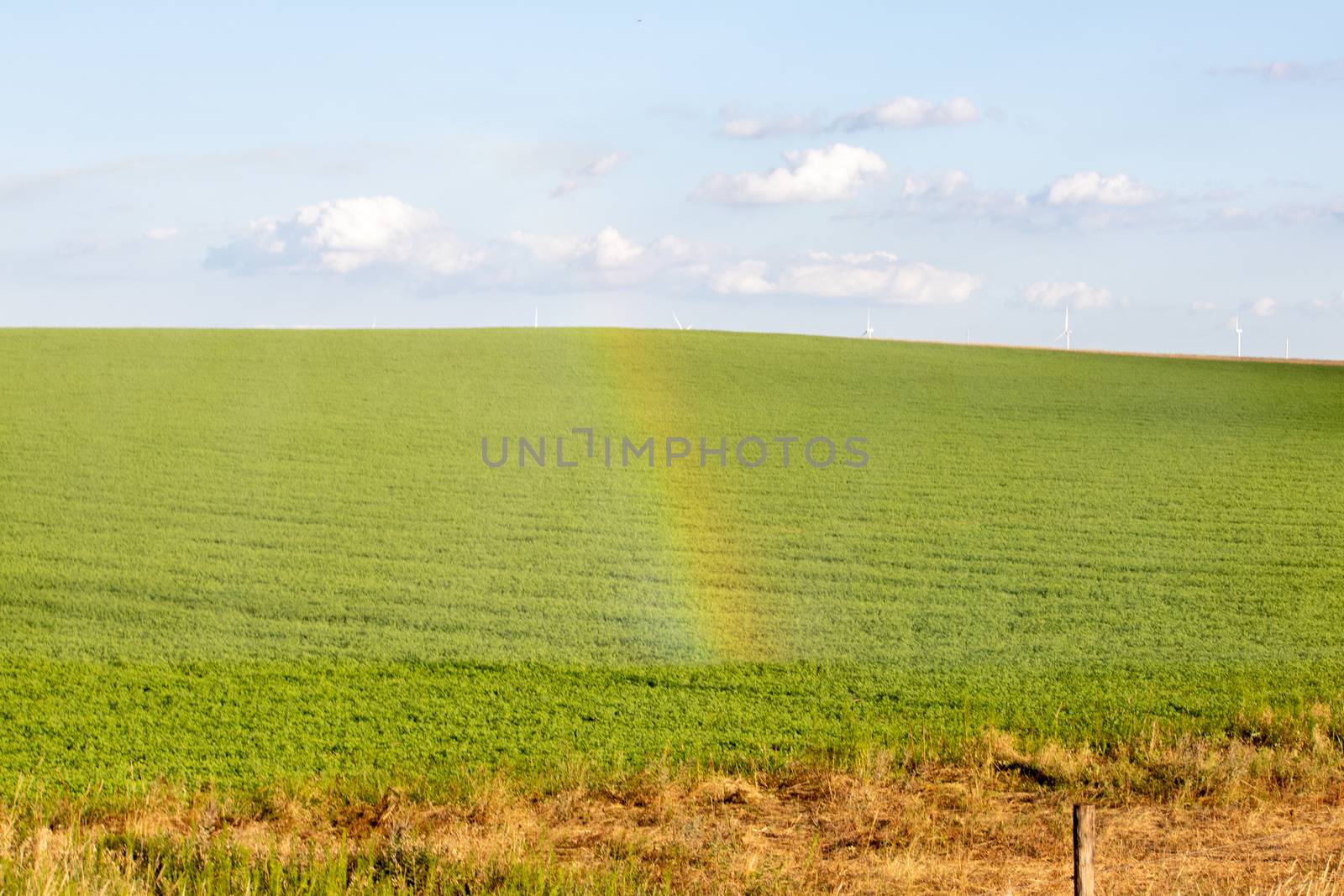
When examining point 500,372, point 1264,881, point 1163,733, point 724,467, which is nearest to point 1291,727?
point 1163,733

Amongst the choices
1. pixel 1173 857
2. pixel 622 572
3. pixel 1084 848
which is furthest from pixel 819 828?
pixel 622 572

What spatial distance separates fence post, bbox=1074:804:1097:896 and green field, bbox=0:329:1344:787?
2.87m

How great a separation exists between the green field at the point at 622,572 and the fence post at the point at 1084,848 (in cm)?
287

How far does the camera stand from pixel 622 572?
1354cm

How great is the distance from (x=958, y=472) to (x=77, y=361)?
21.3m

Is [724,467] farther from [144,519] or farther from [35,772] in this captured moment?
[35,772]

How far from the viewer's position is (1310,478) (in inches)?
765

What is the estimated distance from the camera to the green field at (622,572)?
8.10m

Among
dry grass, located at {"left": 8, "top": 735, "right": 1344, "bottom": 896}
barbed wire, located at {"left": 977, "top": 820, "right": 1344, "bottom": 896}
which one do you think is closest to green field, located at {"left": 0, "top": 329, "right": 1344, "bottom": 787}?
dry grass, located at {"left": 8, "top": 735, "right": 1344, "bottom": 896}

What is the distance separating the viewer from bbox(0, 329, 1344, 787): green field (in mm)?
8102

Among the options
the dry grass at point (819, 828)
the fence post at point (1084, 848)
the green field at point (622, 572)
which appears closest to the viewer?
the fence post at point (1084, 848)

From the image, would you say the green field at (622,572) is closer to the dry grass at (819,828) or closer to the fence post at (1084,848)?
the dry grass at (819,828)

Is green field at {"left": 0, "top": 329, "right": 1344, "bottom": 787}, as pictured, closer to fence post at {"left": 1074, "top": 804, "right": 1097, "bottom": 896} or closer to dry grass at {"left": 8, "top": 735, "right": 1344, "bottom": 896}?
dry grass at {"left": 8, "top": 735, "right": 1344, "bottom": 896}

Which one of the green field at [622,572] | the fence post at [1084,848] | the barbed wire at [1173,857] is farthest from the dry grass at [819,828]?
the fence post at [1084,848]
